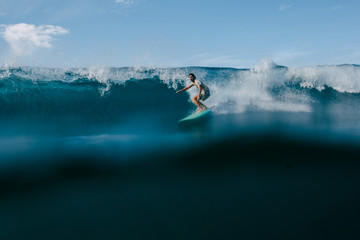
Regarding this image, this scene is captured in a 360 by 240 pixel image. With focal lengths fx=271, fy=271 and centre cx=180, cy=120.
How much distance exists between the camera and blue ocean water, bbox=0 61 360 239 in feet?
9.52

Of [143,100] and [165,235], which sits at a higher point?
[143,100]

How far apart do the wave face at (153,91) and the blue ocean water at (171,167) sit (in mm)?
94

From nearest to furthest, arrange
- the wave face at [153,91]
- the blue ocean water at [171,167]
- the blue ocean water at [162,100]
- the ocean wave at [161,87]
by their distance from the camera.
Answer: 1. the blue ocean water at [171,167]
2. the blue ocean water at [162,100]
3. the wave face at [153,91]
4. the ocean wave at [161,87]

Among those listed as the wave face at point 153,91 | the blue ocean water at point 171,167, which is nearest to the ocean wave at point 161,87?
the wave face at point 153,91

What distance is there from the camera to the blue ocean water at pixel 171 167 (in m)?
2.90

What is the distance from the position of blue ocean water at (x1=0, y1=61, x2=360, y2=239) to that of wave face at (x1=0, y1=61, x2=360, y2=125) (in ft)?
0.31

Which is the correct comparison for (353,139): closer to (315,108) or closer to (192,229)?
(315,108)

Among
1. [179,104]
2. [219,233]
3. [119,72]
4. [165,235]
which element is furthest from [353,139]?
[119,72]

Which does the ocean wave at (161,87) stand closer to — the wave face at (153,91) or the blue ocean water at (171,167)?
the wave face at (153,91)

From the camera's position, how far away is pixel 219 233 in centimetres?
272

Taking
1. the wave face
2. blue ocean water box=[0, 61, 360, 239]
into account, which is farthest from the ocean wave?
blue ocean water box=[0, 61, 360, 239]

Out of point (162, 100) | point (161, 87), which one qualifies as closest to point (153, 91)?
point (161, 87)

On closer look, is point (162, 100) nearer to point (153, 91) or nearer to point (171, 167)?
point (153, 91)

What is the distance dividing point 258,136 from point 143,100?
5.59 m
